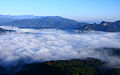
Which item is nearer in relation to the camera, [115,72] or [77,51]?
[115,72]

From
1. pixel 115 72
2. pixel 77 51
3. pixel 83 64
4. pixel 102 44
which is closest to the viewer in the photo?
pixel 115 72

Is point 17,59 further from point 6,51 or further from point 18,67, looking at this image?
point 6,51

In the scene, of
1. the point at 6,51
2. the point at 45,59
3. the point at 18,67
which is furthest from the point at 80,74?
the point at 6,51

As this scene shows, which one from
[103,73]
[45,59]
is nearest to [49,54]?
[45,59]

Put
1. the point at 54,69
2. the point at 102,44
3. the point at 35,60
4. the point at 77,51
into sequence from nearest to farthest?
the point at 54,69 < the point at 35,60 < the point at 77,51 < the point at 102,44

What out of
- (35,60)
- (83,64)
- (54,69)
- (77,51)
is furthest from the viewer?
(77,51)

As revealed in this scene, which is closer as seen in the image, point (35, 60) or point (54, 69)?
point (54, 69)

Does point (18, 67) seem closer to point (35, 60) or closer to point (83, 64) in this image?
point (35, 60)

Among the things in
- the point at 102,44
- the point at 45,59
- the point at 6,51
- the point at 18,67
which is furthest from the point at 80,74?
the point at 102,44

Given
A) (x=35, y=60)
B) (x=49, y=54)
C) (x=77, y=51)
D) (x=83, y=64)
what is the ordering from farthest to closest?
(x=77, y=51) → (x=49, y=54) → (x=35, y=60) → (x=83, y=64)
